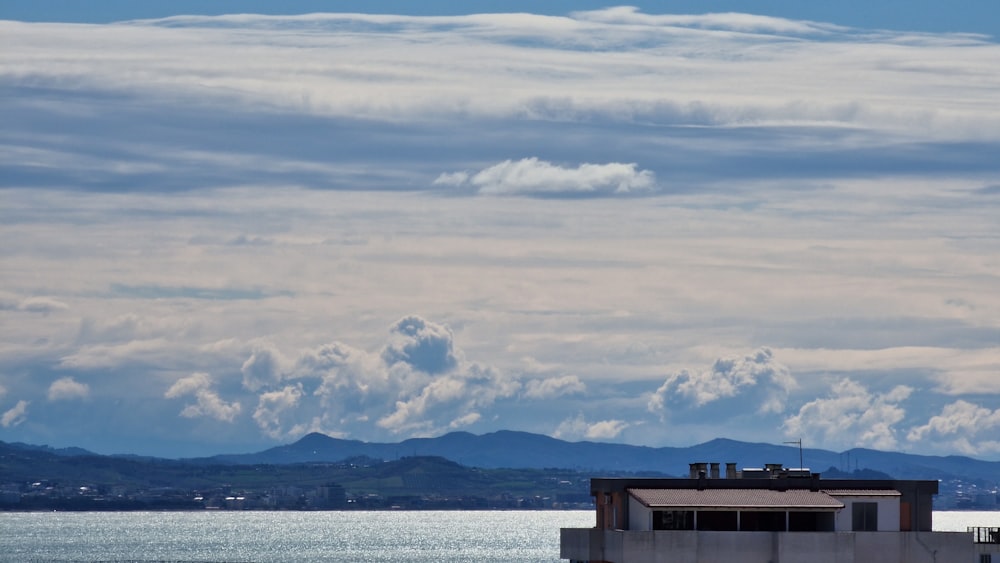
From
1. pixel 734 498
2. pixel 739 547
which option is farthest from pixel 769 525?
pixel 739 547

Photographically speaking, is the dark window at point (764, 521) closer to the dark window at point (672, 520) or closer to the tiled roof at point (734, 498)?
the tiled roof at point (734, 498)

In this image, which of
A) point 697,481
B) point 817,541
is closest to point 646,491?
point 697,481

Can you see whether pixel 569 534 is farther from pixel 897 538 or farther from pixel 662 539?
pixel 897 538

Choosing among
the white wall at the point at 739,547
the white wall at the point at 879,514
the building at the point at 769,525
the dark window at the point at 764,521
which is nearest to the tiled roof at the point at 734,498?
the building at the point at 769,525

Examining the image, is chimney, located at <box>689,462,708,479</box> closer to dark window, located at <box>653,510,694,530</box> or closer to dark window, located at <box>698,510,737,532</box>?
dark window, located at <box>698,510,737,532</box>

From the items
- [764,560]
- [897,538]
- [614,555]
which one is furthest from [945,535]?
[614,555]

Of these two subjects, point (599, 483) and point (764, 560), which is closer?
point (764, 560)

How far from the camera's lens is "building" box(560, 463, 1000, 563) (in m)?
94.4

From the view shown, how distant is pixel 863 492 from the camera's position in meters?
99.4

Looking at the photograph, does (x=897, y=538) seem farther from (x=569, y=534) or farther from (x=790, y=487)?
(x=569, y=534)

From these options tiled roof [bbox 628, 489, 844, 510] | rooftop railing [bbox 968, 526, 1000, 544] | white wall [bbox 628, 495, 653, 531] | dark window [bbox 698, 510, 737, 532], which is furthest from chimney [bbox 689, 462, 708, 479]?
rooftop railing [bbox 968, 526, 1000, 544]

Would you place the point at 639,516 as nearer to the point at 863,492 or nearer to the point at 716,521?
the point at 716,521

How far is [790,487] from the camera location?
100250 millimetres

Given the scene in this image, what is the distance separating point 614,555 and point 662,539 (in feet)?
9.68
